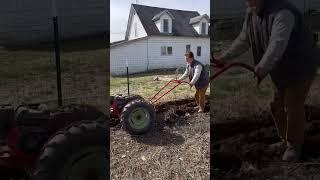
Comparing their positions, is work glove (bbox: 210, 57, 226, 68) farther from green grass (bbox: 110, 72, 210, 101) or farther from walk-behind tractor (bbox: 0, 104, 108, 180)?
walk-behind tractor (bbox: 0, 104, 108, 180)

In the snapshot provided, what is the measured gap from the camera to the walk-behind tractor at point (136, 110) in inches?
121

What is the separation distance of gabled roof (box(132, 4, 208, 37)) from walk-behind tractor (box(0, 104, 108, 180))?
73 centimetres

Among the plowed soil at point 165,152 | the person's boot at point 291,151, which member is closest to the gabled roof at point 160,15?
the plowed soil at point 165,152

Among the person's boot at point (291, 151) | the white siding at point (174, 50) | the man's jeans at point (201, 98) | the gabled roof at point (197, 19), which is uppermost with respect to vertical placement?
the gabled roof at point (197, 19)

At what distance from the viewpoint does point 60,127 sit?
2801mm

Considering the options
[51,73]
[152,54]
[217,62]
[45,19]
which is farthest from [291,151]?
[45,19]

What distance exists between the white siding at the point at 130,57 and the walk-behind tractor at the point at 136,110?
23cm

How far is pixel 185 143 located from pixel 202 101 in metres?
0.35

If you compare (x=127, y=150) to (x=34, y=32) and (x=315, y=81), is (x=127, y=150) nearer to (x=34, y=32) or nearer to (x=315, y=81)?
(x=34, y=32)

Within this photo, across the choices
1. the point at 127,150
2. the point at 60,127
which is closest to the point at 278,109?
the point at 127,150

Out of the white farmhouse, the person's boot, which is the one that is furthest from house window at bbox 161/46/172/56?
the person's boot

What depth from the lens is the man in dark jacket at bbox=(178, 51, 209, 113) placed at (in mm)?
2949

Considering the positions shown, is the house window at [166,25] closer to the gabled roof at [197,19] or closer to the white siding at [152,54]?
the white siding at [152,54]

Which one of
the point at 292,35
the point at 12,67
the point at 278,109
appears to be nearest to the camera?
the point at 12,67
